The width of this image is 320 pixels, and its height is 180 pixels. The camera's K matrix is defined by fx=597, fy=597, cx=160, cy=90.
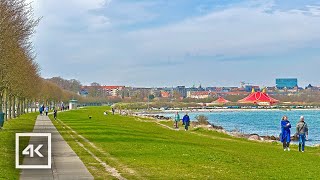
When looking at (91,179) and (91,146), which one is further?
(91,146)

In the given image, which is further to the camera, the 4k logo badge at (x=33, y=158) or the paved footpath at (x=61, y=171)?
the 4k logo badge at (x=33, y=158)

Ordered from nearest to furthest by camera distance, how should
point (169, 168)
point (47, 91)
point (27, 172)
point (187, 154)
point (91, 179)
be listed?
point (91, 179) → point (27, 172) → point (169, 168) → point (187, 154) → point (47, 91)

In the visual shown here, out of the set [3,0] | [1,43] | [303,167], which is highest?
[3,0]

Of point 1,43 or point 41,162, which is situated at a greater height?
point 1,43

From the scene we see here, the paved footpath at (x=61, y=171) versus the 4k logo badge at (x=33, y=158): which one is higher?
the 4k logo badge at (x=33, y=158)

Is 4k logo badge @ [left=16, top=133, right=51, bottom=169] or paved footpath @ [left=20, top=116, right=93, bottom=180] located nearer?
paved footpath @ [left=20, top=116, right=93, bottom=180]

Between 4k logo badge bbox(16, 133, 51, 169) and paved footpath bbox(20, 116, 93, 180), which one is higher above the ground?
4k logo badge bbox(16, 133, 51, 169)

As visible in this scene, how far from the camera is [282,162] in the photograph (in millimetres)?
24781

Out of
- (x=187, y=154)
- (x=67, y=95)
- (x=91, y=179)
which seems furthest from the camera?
(x=67, y=95)

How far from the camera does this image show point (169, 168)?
68.7ft

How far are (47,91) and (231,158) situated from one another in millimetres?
109706

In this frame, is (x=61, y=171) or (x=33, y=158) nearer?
(x=61, y=171)

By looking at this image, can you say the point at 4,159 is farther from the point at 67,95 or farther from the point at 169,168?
the point at 67,95

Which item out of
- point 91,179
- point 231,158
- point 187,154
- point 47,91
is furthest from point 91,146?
point 47,91
